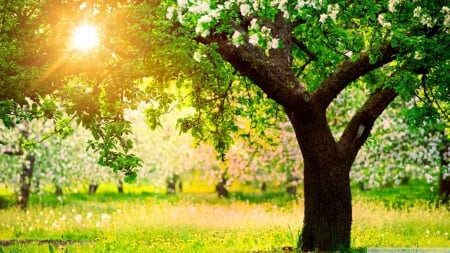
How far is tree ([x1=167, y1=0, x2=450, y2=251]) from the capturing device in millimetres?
9898

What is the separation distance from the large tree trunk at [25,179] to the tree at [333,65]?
662 inches

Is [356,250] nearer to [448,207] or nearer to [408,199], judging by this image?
[448,207]

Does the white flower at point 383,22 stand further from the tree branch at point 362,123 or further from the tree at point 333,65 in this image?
the tree branch at point 362,123

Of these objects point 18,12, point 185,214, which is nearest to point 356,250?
point 18,12

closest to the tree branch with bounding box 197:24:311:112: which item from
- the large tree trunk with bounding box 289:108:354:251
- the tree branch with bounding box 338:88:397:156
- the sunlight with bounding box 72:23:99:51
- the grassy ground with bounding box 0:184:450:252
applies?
the large tree trunk with bounding box 289:108:354:251

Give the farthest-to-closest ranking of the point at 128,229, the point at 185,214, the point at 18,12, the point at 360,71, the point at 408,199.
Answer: the point at 408,199 → the point at 185,214 → the point at 128,229 → the point at 360,71 → the point at 18,12

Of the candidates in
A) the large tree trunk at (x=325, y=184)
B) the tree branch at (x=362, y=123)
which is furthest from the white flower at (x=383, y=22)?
the tree branch at (x=362, y=123)

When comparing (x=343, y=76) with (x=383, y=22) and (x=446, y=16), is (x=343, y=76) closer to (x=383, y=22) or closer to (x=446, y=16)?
(x=383, y=22)

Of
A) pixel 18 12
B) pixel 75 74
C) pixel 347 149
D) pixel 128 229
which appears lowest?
pixel 128 229

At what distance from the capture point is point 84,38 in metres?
11.6

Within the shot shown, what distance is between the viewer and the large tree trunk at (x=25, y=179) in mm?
27359

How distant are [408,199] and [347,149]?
1565 centimetres

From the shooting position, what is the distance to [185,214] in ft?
73.0

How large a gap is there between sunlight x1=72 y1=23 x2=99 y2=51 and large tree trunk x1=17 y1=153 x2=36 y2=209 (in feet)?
55.0
